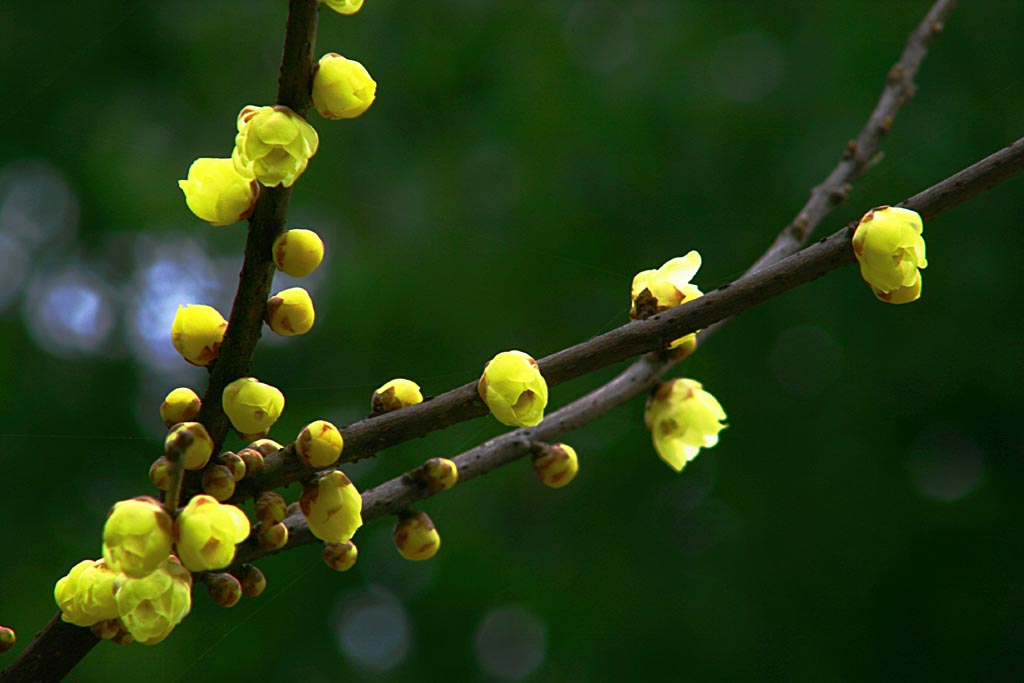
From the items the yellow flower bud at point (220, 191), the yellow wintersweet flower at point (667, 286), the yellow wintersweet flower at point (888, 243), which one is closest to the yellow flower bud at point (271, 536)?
the yellow flower bud at point (220, 191)

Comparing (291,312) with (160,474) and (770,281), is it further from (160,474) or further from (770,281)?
(770,281)

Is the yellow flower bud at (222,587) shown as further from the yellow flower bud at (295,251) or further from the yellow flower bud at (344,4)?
the yellow flower bud at (344,4)

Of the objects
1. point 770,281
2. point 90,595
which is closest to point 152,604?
point 90,595

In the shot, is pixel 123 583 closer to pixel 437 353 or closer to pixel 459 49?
pixel 437 353

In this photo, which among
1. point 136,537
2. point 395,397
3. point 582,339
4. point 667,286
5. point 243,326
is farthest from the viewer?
point 582,339

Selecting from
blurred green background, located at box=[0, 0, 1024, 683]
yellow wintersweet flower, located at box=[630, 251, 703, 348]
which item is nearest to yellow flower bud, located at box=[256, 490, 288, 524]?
yellow wintersweet flower, located at box=[630, 251, 703, 348]

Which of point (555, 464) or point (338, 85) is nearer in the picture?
point (338, 85)

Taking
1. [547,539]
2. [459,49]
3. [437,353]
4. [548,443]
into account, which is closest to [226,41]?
[459,49]
